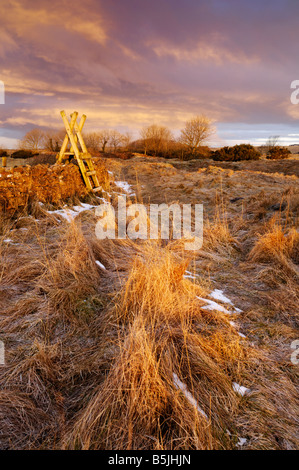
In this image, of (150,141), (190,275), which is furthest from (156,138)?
(190,275)

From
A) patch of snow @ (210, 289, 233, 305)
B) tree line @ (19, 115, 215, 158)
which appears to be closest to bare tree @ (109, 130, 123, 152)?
tree line @ (19, 115, 215, 158)

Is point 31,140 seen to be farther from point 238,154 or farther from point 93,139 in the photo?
point 238,154

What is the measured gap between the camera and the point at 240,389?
1.64 metres

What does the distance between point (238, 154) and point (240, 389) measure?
2438 cm

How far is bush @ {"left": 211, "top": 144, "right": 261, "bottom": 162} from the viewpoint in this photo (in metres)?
22.6

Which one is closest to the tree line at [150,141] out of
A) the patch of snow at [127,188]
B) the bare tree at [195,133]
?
the bare tree at [195,133]

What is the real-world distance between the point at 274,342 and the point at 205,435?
116 centimetres

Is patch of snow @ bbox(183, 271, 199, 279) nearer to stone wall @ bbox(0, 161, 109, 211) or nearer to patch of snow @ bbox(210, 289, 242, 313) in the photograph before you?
patch of snow @ bbox(210, 289, 242, 313)

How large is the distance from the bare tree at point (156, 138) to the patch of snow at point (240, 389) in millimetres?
33537

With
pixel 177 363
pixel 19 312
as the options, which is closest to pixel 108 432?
pixel 177 363

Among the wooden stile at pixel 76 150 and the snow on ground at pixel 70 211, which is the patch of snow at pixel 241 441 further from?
the wooden stile at pixel 76 150

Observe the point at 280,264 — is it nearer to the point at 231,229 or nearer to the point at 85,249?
the point at 231,229

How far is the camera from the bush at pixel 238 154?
889 inches

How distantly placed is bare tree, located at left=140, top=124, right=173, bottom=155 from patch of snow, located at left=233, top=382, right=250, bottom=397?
33537mm
